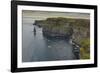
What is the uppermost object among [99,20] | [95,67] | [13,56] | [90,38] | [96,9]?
[96,9]

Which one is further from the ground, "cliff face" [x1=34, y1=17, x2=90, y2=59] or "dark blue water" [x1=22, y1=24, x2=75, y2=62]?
"cliff face" [x1=34, y1=17, x2=90, y2=59]

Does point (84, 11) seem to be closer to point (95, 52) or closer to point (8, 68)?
point (95, 52)

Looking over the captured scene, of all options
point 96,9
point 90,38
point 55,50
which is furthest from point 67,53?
point 96,9

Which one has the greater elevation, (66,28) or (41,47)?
(66,28)

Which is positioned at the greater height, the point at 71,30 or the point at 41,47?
the point at 71,30

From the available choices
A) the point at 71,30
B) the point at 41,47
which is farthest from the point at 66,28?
Result: the point at 41,47

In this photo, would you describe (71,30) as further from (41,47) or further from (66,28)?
(41,47)

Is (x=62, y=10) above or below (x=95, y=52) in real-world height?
above

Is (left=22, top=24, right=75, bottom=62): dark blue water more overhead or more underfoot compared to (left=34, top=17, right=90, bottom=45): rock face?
more underfoot
